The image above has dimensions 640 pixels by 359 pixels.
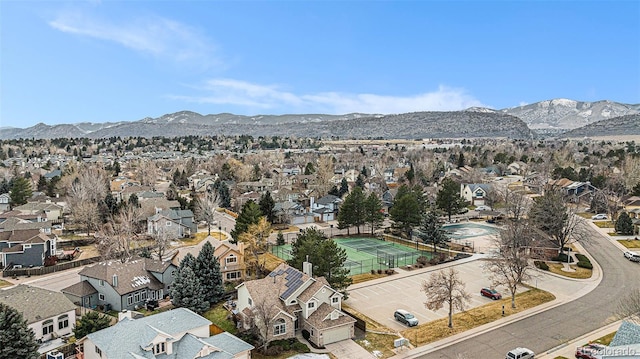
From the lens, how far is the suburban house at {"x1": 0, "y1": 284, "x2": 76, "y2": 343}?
999 inches

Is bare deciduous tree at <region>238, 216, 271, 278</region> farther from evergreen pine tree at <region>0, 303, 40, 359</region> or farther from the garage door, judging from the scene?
evergreen pine tree at <region>0, 303, 40, 359</region>

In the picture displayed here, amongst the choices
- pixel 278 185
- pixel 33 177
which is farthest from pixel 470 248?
pixel 33 177

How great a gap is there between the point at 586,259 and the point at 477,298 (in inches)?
610

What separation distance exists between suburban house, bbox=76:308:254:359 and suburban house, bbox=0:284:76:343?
15.0 ft

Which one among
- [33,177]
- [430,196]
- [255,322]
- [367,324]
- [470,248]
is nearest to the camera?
[255,322]

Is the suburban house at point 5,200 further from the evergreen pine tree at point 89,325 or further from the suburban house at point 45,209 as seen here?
the evergreen pine tree at point 89,325

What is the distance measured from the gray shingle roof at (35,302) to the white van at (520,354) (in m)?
25.8

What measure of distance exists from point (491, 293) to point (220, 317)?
19230mm

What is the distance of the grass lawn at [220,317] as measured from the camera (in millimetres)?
26844

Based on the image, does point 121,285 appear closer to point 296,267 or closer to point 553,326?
point 296,267

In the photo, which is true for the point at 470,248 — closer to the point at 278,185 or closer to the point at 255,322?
the point at 255,322

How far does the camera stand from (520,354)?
884 inches

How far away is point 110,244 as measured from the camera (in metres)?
39.1

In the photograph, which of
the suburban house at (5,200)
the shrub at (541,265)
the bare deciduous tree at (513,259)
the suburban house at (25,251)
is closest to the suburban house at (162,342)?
the bare deciduous tree at (513,259)
